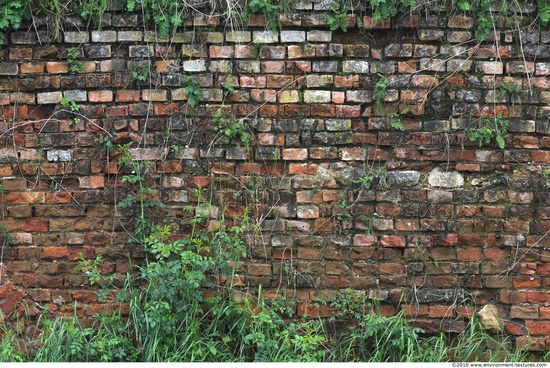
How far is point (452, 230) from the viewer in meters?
3.72

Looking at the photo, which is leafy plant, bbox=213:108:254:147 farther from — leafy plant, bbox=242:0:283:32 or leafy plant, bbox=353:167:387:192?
leafy plant, bbox=353:167:387:192

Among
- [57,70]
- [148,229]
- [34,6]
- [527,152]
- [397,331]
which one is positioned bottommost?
[397,331]

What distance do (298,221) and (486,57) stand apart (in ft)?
5.00

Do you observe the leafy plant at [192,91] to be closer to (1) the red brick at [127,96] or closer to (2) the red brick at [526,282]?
(1) the red brick at [127,96]

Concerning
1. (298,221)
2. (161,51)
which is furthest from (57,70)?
(298,221)

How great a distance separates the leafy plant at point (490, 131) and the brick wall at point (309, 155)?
0.08ft

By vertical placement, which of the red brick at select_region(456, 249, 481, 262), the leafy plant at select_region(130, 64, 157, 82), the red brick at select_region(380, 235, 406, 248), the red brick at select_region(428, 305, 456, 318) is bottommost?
the red brick at select_region(428, 305, 456, 318)

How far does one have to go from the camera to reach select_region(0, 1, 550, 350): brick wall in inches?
145

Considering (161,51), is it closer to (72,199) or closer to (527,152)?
(72,199)

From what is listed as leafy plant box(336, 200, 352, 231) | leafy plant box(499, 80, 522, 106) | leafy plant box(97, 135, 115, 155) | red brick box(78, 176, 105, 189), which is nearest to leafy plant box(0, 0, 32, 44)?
leafy plant box(97, 135, 115, 155)

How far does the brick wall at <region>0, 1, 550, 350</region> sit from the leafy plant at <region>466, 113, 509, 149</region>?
3cm

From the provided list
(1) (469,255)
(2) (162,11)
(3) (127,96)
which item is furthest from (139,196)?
(1) (469,255)

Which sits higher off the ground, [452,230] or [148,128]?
[148,128]

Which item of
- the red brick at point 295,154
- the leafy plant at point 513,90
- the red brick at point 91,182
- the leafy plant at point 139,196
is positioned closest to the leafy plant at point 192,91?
the leafy plant at point 139,196
